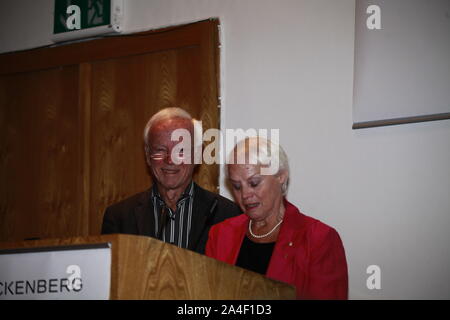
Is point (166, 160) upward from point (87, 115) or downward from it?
downward

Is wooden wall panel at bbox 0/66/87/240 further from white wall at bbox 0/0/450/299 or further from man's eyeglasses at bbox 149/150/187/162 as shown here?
man's eyeglasses at bbox 149/150/187/162

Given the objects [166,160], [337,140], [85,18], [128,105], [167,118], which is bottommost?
[166,160]

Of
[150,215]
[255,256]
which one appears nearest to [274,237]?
[255,256]

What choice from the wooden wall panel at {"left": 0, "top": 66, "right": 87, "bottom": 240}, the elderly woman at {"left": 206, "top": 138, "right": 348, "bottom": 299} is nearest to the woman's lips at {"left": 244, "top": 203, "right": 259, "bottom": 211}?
the elderly woman at {"left": 206, "top": 138, "right": 348, "bottom": 299}

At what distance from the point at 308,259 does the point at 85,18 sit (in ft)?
8.61

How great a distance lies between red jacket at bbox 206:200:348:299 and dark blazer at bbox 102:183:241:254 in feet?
1.50

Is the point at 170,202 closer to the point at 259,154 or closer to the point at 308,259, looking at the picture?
the point at 259,154

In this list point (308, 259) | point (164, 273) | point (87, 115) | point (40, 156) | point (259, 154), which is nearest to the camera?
point (164, 273)

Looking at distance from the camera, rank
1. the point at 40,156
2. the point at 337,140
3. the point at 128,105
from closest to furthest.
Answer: the point at 337,140 → the point at 128,105 → the point at 40,156

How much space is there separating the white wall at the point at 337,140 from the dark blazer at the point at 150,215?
0.47 metres

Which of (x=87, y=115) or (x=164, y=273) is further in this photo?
(x=87, y=115)

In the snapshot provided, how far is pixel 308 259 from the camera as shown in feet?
7.98

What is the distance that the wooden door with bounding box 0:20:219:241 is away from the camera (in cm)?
394

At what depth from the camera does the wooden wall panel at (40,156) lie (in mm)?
4301
